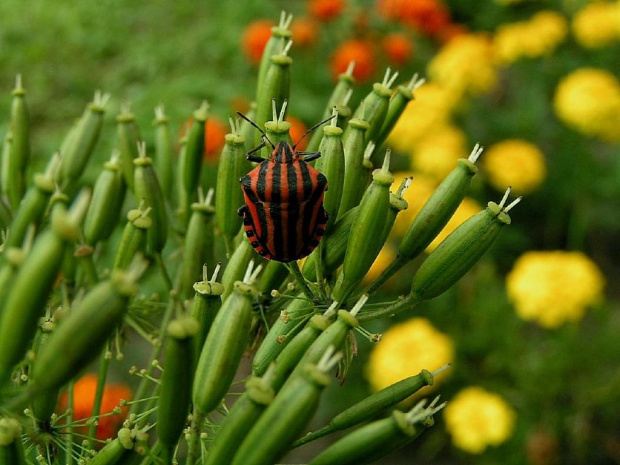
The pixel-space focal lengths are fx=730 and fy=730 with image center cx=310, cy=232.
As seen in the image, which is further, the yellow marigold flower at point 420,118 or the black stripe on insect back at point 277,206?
the yellow marigold flower at point 420,118

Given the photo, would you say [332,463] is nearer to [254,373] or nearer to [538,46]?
[254,373]

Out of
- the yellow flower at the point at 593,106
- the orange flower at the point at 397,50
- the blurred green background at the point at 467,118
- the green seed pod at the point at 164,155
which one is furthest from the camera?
the orange flower at the point at 397,50

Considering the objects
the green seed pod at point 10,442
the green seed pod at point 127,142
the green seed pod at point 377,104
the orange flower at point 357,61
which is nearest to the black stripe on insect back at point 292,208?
the green seed pod at point 377,104

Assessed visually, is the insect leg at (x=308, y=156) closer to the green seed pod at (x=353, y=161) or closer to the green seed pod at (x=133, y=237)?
the green seed pod at (x=353, y=161)

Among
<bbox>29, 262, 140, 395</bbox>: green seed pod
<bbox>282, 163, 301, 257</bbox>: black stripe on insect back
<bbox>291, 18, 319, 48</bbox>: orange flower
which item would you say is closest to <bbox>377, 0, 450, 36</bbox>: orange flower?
<bbox>291, 18, 319, 48</bbox>: orange flower

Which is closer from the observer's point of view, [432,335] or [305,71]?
[432,335]

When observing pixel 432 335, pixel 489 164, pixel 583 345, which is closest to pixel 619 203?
pixel 489 164

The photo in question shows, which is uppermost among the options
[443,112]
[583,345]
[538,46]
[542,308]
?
[538,46]
